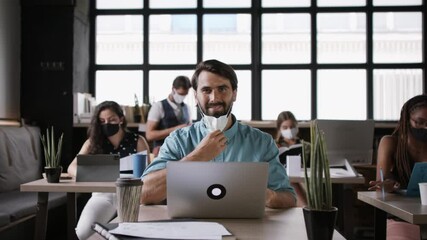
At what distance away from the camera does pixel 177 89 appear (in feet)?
16.1

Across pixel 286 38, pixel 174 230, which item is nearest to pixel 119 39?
pixel 286 38

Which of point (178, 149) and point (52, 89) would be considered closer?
point (178, 149)

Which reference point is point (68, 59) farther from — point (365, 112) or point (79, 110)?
point (365, 112)

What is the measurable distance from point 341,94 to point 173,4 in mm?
2294

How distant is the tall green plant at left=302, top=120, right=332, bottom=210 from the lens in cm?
118

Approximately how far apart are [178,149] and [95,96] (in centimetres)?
426

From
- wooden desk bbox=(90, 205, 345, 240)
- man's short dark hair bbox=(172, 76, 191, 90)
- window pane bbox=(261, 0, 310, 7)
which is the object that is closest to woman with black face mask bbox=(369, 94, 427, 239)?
wooden desk bbox=(90, 205, 345, 240)

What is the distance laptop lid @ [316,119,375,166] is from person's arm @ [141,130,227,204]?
1.49 m

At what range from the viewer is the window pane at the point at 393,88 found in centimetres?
596

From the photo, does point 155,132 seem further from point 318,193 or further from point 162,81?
point 318,193

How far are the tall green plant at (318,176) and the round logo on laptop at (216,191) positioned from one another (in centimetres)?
32

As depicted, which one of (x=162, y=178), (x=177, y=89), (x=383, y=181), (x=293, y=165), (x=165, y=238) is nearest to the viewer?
(x=165, y=238)

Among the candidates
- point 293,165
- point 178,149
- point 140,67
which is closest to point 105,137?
point 293,165

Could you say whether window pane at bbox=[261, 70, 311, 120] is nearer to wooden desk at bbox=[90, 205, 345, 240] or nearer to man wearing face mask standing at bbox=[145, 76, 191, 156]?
man wearing face mask standing at bbox=[145, 76, 191, 156]
